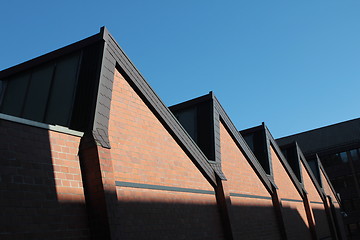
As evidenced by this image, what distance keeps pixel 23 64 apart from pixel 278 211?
1315 cm

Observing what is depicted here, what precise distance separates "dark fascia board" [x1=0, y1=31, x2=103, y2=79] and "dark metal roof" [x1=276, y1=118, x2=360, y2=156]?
4424 centimetres

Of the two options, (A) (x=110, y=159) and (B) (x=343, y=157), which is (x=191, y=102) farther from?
(B) (x=343, y=157)

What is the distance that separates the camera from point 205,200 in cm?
1199

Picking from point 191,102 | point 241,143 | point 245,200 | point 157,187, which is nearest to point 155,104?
point 157,187

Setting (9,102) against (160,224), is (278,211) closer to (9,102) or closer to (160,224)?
(160,224)

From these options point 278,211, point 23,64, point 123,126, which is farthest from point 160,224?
point 278,211

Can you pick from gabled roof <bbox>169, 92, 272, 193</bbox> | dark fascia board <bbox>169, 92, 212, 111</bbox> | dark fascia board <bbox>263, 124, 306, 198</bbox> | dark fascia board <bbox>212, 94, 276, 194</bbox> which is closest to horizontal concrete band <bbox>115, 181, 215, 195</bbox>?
gabled roof <bbox>169, 92, 272, 193</bbox>

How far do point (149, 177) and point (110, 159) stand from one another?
1712 millimetres

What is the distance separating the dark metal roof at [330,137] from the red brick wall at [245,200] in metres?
34.8

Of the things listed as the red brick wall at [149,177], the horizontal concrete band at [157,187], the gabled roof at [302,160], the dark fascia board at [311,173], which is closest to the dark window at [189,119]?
the red brick wall at [149,177]

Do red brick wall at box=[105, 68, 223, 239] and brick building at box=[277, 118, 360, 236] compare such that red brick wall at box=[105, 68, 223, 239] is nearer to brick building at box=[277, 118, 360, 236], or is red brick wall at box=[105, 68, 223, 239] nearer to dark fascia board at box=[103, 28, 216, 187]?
dark fascia board at box=[103, 28, 216, 187]

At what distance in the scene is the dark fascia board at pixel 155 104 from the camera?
32.7 ft

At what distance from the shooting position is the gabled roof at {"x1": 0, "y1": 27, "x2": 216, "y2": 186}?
27.9ft

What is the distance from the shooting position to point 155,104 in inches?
428
